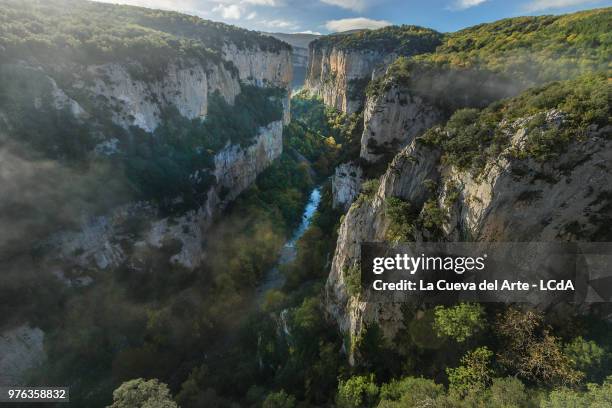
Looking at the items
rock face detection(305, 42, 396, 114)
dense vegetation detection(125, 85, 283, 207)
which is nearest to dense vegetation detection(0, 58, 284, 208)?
dense vegetation detection(125, 85, 283, 207)

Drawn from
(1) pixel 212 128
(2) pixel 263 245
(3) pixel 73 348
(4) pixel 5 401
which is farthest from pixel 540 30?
(4) pixel 5 401

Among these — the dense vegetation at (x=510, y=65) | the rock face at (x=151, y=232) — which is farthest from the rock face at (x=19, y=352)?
the dense vegetation at (x=510, y=65)

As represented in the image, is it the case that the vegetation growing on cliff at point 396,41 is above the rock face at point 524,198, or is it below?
above

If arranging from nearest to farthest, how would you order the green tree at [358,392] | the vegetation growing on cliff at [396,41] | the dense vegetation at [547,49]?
the green tree at [358,392]
the dense vegetation at [547,49]
the vegetation growing on cliff at [396,41]

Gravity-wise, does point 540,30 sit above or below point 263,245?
above

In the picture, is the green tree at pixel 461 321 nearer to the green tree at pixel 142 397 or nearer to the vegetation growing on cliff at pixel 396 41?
the green tree at pixel 142 397

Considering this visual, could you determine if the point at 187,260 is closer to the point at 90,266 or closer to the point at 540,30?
the point at 90,266

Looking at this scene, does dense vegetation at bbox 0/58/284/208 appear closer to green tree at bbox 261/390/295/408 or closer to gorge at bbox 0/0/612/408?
gorge at bbox 0/0/612/408
